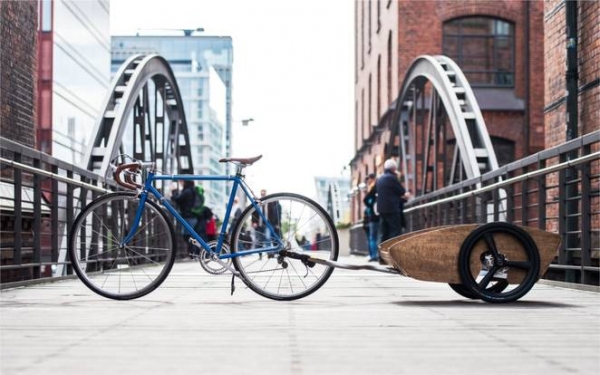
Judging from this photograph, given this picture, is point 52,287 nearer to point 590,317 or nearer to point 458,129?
point 590,317

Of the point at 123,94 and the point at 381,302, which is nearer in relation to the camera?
the point at 381,302

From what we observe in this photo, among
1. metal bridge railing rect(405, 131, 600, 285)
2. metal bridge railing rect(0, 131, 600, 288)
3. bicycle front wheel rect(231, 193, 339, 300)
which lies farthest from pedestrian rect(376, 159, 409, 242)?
bicycle front wheel rect(231, 193, 339, 300)

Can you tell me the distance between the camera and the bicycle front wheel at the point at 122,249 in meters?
6.98

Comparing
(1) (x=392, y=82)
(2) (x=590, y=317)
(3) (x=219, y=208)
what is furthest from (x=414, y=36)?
(3) (x=219, y=208)

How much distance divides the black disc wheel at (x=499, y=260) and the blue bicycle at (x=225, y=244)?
93cm

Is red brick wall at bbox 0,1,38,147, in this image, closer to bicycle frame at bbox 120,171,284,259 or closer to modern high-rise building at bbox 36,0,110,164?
bicycle frame at bbox 120,171,284,259

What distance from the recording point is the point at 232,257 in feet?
22.6

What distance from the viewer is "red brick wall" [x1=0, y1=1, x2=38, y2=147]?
1333cm

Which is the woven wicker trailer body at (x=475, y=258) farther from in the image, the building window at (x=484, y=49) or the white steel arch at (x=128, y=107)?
the building window at (x=484, y=49)

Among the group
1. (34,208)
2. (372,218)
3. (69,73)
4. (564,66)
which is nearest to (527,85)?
(372,218)

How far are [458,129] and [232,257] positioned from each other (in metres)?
9.52

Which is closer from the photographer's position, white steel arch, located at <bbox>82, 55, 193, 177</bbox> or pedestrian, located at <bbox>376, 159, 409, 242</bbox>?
white steel arch, located at <bbox>82, 55, 193, 177</bbox>

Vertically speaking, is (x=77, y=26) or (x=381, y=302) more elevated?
(x=77, y=26)

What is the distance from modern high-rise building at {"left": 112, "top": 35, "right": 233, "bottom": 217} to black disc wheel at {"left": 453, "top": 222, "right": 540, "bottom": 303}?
109164 mm
